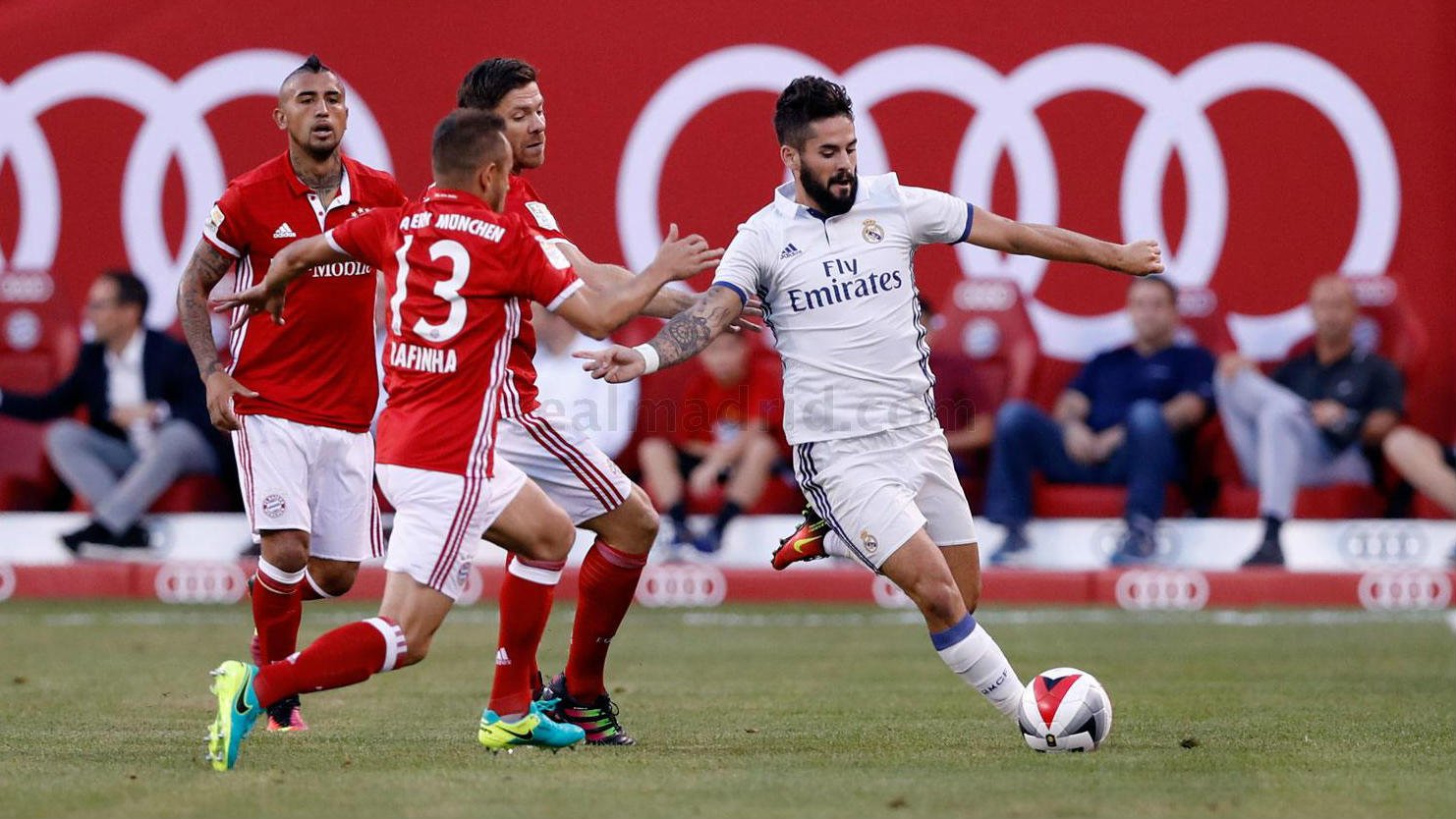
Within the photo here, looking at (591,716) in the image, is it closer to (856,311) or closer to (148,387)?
(856,311)

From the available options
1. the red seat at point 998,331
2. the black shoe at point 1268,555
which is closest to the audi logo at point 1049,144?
the red seat at point 998,331

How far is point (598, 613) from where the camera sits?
762 centimetres

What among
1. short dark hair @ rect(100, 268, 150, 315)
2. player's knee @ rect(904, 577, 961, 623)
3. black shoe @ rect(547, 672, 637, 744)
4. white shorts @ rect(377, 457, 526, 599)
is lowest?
black shoe @ rect(547, 672, 637, 744)

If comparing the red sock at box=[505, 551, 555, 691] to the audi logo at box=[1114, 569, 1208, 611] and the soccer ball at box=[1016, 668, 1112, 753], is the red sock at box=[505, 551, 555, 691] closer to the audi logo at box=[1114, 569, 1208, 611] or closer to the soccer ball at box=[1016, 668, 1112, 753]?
the soccer ball at box=[1016, 668, 1112, 753]

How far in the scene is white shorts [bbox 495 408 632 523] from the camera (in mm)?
7383

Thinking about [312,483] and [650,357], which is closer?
[650,357]

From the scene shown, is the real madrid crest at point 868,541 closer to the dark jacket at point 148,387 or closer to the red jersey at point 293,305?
the red jersey at point 293,305

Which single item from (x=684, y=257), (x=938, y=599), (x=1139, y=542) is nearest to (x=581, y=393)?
(x=1139, y=542)

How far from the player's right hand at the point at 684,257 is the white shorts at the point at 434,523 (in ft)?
3.11

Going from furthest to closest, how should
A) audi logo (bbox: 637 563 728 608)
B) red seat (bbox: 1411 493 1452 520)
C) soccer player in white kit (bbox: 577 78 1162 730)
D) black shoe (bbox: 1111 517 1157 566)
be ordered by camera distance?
audi logo (bbox: 637 563 728 608) < red seat (bbox: 1411 493 1452 520) < black shoe (bbox: 1111 517 1157 566) < soccer player in white kit (bbox: 577 78 1162 730)

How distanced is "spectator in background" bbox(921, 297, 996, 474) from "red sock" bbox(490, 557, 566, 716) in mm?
7066

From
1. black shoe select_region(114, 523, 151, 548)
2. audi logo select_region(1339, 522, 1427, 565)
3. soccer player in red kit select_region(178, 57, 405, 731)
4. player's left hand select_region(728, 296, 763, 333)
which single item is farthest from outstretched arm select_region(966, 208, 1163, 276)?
black shoe select_region(114, 523, 151, 548)

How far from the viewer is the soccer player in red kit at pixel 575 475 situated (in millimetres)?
7406

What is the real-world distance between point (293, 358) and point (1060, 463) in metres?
7.36
